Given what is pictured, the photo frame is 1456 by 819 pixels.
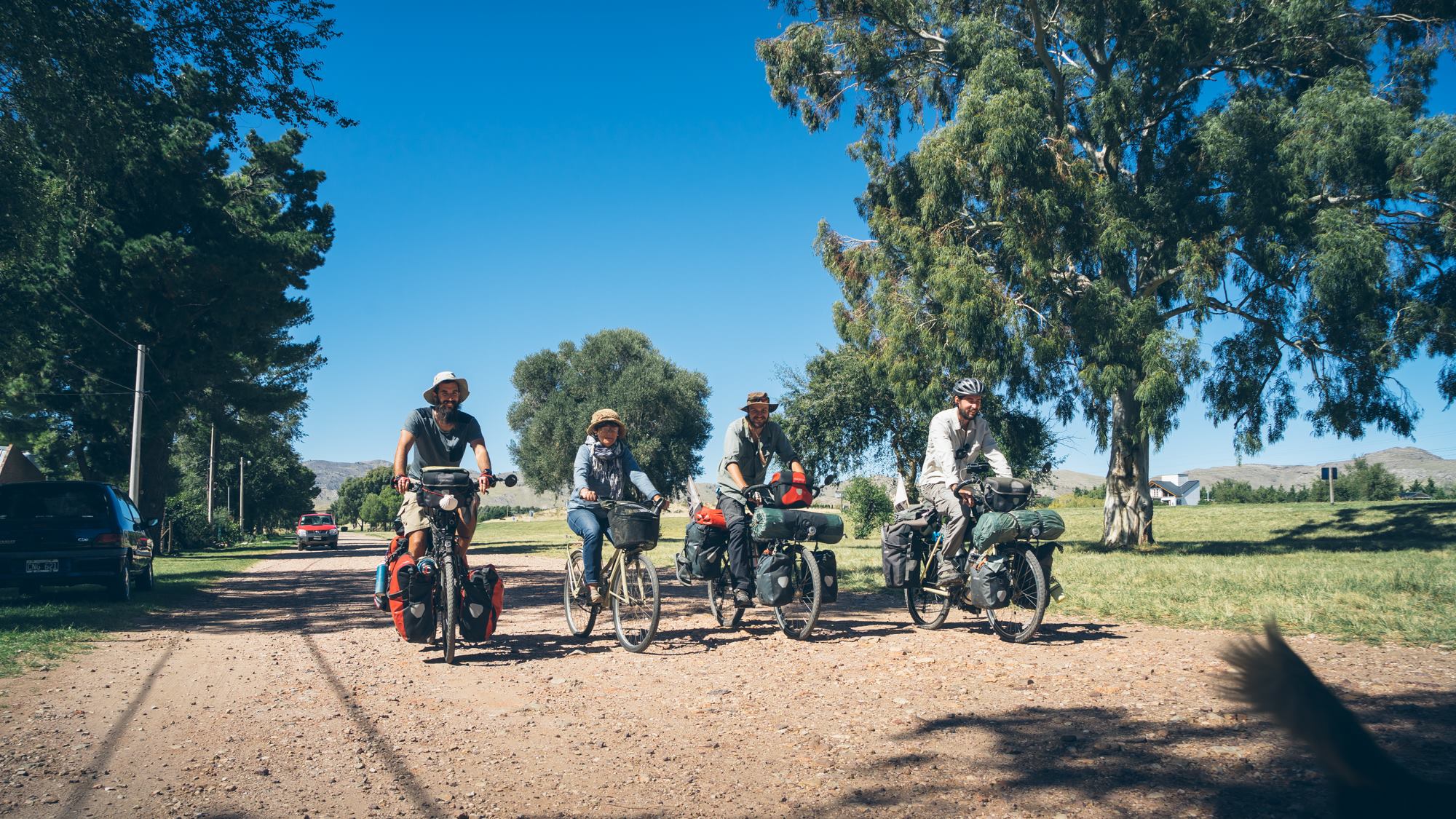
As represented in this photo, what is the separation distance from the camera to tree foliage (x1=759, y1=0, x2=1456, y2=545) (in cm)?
1894

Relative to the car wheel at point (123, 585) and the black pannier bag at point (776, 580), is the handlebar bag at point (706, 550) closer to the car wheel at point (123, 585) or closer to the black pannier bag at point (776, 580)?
the black pannier bag at point (776, 580)

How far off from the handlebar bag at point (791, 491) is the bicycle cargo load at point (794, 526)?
14 cm

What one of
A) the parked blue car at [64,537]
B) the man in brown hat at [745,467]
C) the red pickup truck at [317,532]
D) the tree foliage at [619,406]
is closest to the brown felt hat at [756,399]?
the man in brown hat at [745,467]

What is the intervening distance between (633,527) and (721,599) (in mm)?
1496

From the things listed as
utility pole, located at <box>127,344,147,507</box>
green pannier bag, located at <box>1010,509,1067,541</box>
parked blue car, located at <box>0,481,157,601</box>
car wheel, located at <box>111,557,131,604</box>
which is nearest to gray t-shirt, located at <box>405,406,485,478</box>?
green pannier bag, located at <box>1010,509,1067,541</box>

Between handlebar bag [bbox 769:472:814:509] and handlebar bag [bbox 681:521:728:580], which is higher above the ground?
handlebar bag [bbox 769:472:814:509]

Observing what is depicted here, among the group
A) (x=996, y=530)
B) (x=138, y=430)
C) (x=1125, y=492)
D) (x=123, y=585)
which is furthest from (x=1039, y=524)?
(x=138, y=430)

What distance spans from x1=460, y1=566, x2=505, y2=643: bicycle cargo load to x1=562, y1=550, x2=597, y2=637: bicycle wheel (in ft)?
2.65

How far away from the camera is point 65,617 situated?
961 centimetres

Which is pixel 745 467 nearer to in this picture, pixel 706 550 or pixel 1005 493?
pixel 706 550

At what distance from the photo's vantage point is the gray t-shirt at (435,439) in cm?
733

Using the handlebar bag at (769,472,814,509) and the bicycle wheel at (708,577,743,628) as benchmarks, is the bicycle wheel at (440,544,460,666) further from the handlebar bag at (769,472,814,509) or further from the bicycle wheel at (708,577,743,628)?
the handlebar bag at (769,472,814,509)

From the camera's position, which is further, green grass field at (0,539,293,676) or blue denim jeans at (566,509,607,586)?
blue denim jeans at (566,509,607,586)

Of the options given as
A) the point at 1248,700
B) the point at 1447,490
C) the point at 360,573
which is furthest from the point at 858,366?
the point at 1447,490
